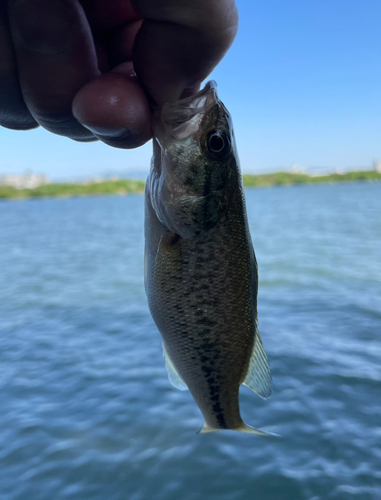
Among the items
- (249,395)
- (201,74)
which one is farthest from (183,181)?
→ (249,395)

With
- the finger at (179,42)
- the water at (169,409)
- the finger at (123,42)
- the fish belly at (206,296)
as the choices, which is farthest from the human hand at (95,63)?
the water at (169,409)

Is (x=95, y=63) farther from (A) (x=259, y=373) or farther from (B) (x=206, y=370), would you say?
(A) (x=259, y=373)

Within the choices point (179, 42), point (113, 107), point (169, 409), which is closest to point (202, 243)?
point (113, 107)

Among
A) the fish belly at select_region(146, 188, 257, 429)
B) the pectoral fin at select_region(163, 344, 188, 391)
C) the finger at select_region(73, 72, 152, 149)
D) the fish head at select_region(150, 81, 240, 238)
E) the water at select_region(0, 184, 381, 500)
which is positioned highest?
the finger at select_region(73, 72, 152, 149)

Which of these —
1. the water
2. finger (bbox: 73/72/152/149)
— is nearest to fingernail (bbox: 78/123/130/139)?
finger (bbox: 73/72/152/149)

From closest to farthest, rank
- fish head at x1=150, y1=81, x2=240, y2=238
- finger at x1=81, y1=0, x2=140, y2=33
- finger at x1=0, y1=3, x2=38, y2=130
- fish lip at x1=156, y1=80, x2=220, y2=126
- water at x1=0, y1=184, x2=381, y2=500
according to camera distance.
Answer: finger at x1=0, y1=3, x2=38, y2=130, fish lip at x1=156, y1=80, x2=220, y2=126, fish head at x1=150, y1=81, x2=240, y2=238, finger at x1=81, y1=0, x2=140, y2=33, water at x1=0, y1=184, x2=381, y2=500

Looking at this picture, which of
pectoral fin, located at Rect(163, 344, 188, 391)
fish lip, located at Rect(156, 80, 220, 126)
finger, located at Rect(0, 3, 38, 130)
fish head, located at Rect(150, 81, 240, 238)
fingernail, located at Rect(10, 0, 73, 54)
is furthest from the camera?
pectoral fin, located at Rect(163, 344, 188, 391)

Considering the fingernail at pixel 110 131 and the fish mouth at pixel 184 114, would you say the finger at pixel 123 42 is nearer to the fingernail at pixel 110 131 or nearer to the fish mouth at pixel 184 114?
the fish mouth at pixel 184 114

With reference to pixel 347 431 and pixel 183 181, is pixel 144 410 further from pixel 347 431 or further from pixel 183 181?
pixel 183 181

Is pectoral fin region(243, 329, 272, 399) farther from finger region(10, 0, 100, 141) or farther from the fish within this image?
finger region(10, 0, 100, 141)
